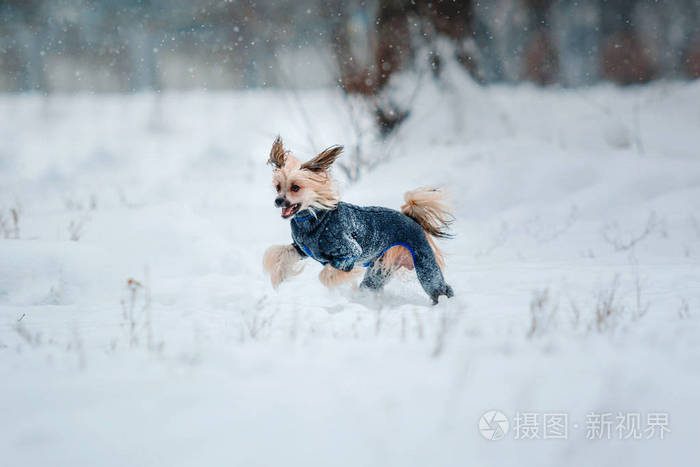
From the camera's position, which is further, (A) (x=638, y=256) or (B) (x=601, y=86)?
(B) (x=601, y=86)

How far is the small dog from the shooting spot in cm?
250

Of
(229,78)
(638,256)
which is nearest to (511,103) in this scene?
(638,256)

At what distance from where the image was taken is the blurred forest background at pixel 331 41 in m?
7.59

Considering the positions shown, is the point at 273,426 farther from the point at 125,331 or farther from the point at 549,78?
the point at 549,78

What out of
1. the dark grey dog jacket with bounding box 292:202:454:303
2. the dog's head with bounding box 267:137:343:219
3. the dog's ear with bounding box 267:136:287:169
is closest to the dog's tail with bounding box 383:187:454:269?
the dark grey dog jacket with bounding box 292:202:454:303

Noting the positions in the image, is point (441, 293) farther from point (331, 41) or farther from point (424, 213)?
point (331, 41)

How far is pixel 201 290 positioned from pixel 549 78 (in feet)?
42.0

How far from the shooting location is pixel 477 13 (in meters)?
9.60

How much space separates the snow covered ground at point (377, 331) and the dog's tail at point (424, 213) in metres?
0.32

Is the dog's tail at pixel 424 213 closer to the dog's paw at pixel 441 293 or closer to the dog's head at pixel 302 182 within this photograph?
the dog's paw at pixel 441 293

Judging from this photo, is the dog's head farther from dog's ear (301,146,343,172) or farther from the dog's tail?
the dog's tail

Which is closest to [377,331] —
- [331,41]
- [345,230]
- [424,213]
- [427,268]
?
[345,230]

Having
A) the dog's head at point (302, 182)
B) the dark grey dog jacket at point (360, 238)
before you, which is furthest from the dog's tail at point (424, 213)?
the dog's head at point (302, 182)

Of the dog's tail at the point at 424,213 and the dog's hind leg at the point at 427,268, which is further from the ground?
the dog's tail at the point at 424,213
